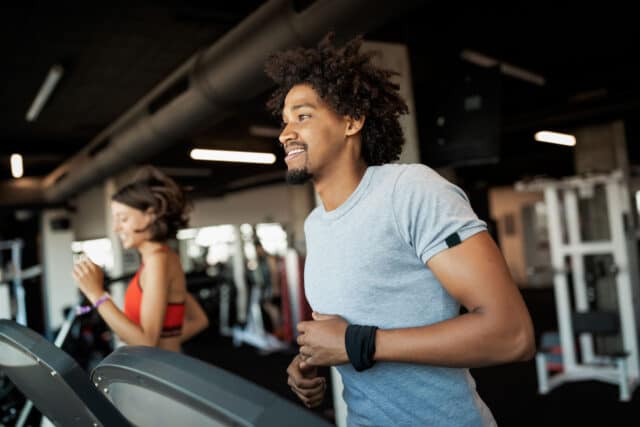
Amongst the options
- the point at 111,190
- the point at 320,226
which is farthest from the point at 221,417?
the point at 111,190

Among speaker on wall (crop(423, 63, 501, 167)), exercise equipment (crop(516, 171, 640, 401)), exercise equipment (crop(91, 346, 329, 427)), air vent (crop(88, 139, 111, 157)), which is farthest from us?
air vent (crop(88, 139, 111, 157))

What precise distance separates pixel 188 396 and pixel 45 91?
6539 mm

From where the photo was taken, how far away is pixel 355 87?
3.68ft

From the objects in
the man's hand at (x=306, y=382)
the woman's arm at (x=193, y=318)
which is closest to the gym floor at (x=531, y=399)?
the woman's arm at (x=193, y=318)

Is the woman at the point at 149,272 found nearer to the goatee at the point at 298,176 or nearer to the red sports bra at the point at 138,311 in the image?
the red sports bra at the point at 138,311

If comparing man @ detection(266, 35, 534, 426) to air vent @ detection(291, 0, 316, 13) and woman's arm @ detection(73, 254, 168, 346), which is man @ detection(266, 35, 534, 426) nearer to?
woman's arm @ detection(73, 254, 168, 346)

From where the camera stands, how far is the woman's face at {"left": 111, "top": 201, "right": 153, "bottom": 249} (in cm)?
192

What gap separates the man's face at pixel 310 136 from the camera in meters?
1.08

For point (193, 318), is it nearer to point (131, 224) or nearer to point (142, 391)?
point (131, 224)

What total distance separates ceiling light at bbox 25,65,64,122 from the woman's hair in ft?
13.7

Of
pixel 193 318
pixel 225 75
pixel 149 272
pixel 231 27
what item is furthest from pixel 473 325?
pixel 231 27

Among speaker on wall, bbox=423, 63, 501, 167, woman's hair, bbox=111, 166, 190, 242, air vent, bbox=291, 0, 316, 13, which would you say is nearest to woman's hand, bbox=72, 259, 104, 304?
woman's hair, bbox=111, 166, 190, 242

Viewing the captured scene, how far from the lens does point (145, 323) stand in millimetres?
1759

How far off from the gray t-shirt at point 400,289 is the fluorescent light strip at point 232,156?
24.1ft
